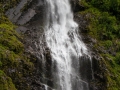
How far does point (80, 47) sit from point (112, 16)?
481 centimetres

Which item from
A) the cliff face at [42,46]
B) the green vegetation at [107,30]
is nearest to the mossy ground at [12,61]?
the cliff face at [42,46]

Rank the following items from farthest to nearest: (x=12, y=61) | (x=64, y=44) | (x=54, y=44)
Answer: (x=64, y=44)
(x=54, y=44)
(x=12, y=61)

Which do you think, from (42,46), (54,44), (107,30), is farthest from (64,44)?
(107,30)

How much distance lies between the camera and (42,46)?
52.0 feet

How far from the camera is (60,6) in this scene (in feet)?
64.6

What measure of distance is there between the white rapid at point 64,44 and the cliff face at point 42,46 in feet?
1.45

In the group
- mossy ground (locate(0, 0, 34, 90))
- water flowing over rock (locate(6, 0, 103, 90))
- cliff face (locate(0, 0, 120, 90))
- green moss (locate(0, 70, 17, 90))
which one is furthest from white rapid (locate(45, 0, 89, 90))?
green moss (locate(0, 70, 17, 90))

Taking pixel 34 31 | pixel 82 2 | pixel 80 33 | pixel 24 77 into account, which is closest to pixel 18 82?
pixel 24 77

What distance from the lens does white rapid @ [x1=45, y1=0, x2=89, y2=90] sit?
15.5 metres

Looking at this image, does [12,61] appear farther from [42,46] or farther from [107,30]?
[107,30]

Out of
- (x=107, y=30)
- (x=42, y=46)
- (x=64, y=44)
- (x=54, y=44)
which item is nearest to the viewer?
(x=42, y=46)

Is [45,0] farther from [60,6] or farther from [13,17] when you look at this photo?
[13,17]

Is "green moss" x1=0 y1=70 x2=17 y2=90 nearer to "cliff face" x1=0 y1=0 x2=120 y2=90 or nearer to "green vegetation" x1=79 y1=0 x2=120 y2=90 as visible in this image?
"cliff face" x1=0 y1=0 x2=120 y2=90

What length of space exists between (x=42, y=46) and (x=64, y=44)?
175 centimetres
